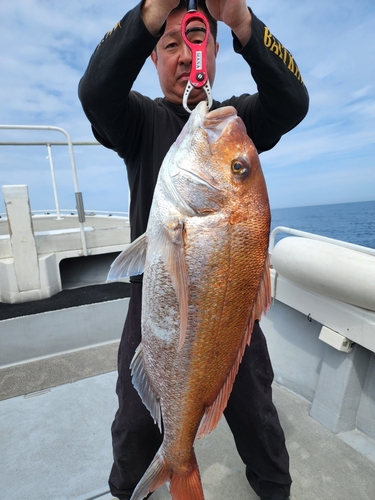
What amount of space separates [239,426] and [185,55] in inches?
81.6

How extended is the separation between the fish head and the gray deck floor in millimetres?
1992

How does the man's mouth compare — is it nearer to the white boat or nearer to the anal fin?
the anal fin

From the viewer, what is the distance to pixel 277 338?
370 cm

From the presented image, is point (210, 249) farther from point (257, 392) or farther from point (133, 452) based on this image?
point (133, 452)

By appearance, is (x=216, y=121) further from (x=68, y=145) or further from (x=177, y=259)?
(x=68, y=145)

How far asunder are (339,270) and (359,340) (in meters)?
0.56

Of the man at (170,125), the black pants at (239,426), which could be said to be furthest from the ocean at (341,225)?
the black pants at (239,426)

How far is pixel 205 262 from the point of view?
1.36 metres

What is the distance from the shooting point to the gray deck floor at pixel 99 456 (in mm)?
2301

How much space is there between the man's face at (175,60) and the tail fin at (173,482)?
188 cm

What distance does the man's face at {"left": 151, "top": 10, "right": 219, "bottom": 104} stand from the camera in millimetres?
1671

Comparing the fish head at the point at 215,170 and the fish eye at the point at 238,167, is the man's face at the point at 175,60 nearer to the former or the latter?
the fish head at the point at 215,170

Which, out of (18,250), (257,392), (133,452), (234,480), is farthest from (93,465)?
(18,250)

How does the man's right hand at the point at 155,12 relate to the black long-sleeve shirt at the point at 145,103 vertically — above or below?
above
